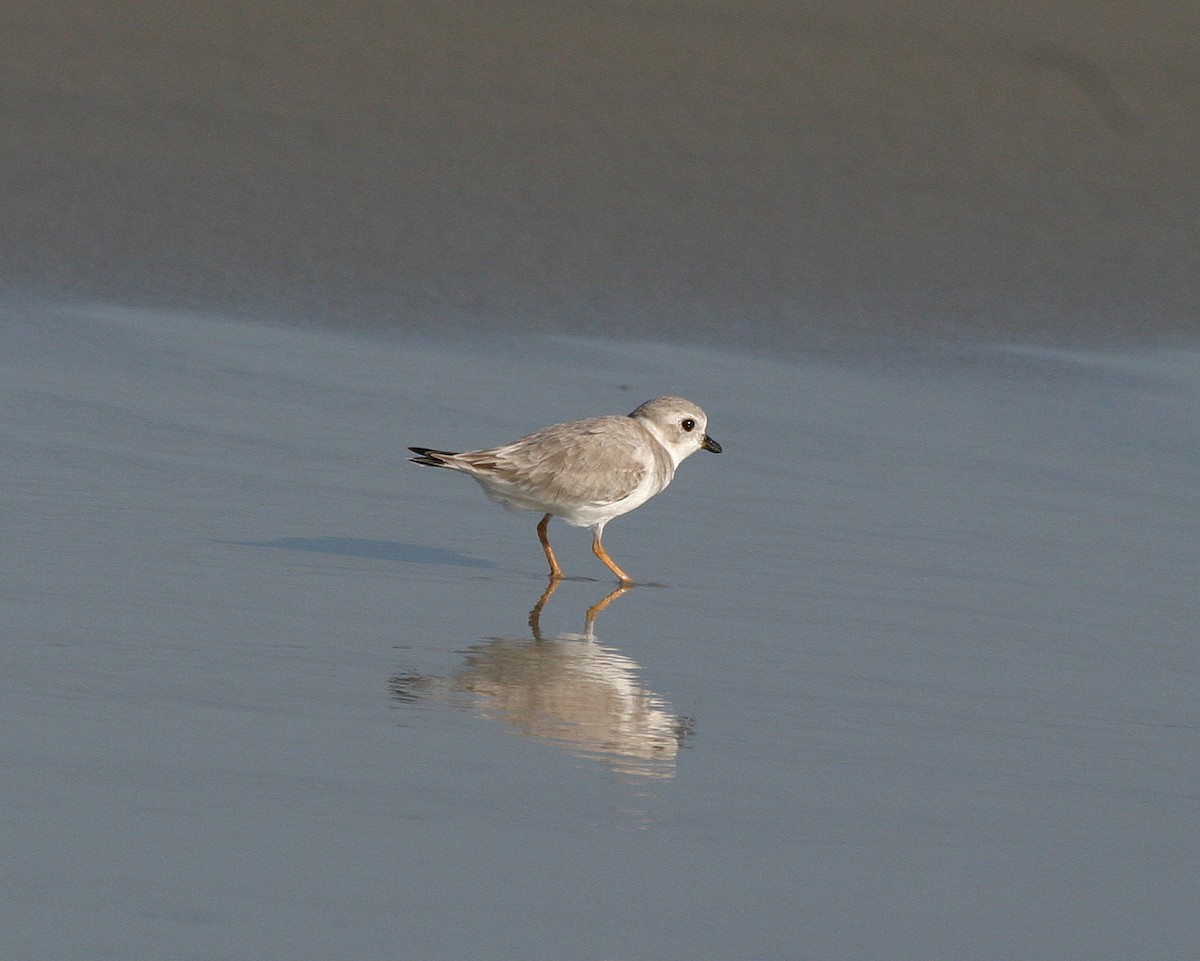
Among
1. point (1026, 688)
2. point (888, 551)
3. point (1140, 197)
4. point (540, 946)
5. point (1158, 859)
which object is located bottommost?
point (540, 946)

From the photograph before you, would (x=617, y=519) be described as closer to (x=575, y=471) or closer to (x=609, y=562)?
(x=575, y=471)

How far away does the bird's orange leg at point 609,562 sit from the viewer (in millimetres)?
7938

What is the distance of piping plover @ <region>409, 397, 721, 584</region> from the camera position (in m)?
8.37

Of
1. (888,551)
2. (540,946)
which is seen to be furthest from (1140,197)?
(540,946)

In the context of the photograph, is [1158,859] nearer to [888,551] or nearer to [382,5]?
[888,551]

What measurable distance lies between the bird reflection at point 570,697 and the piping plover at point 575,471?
1.42 meters

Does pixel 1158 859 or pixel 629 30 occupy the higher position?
pixel 629 30

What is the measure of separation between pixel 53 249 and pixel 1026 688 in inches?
292

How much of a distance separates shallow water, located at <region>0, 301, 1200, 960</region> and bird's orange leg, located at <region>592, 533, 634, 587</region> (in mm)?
78

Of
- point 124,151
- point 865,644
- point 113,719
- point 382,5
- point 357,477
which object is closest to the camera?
point 113,719

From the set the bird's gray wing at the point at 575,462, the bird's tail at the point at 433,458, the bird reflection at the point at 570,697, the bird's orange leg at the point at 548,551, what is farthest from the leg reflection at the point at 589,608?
the bird's tail at the point at 433,458

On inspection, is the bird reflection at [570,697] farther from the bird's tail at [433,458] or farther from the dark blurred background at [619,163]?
the dark blurred background at [619,163]

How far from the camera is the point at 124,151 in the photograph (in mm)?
12883

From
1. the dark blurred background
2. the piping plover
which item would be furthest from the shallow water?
the dark blurred background
